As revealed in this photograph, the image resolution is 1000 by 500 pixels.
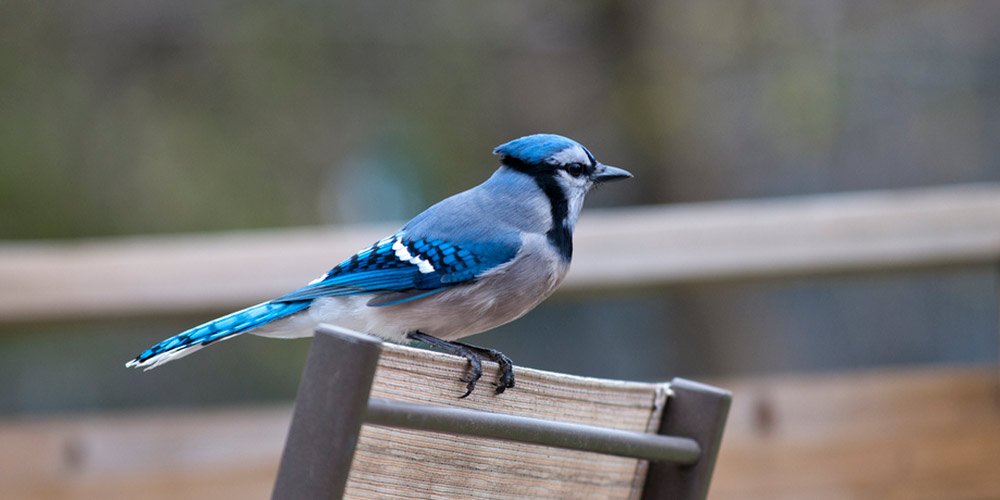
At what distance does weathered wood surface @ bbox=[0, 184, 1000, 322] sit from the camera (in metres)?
1.89

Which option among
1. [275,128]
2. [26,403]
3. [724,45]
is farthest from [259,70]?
[26,403]

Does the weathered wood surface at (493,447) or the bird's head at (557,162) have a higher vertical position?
the bird's head at (557,162)

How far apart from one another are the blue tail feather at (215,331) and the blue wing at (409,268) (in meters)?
0.04

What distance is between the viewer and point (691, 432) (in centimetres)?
122

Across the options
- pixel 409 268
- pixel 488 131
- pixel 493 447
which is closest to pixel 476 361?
pixel 493 447

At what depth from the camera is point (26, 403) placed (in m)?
2.90

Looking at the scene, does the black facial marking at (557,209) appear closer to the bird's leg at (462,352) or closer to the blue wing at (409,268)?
the blue wing at (409,268)

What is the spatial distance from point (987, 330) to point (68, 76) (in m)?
4.28

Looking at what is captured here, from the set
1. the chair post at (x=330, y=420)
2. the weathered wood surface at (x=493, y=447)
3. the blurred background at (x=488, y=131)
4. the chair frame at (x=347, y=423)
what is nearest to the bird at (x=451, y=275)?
the weathered wood surface at (x=493, y=447)

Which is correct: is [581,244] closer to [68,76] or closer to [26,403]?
[26,403]

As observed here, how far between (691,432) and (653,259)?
0.73m

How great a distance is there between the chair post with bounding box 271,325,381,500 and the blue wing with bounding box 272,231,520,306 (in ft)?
2.06

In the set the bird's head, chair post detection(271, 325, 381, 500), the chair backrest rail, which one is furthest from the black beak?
chair post detection(271, 325, 381, 500)

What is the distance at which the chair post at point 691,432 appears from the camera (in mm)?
1201
